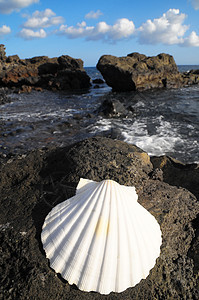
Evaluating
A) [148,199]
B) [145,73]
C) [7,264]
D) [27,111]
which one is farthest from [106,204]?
[145,73]

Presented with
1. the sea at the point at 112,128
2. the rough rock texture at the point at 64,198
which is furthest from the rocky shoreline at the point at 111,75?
the rough rock texture at the point at 64,198

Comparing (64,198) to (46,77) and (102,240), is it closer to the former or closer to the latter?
(102,240)

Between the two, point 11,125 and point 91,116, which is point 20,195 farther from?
point 91,116

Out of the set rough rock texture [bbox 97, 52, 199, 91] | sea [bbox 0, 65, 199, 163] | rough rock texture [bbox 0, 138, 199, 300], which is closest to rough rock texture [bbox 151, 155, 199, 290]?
rough rock texture [bbox 0, 138, 199, 300]

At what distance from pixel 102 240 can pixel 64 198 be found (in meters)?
0.81

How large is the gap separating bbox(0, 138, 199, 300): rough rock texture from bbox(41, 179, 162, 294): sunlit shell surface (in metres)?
0.16

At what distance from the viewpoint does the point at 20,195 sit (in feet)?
8.64

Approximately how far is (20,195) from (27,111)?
15.6 m

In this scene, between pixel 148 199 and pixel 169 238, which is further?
pixel 148 199

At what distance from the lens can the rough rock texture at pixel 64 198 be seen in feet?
5.66

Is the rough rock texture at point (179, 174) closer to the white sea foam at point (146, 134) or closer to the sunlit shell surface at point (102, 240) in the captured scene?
the sunlit shell surface at point (102, 240)

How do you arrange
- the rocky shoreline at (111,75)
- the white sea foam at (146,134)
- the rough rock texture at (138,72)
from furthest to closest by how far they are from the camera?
1. the rocky shoreline at (111,75)
2. the rough rock texture at (138,72)
3. the white sea foam at (146,134)

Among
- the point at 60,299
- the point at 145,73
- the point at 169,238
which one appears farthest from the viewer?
the point at 145,73

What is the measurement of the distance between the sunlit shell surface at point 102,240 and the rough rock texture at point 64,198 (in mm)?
156
